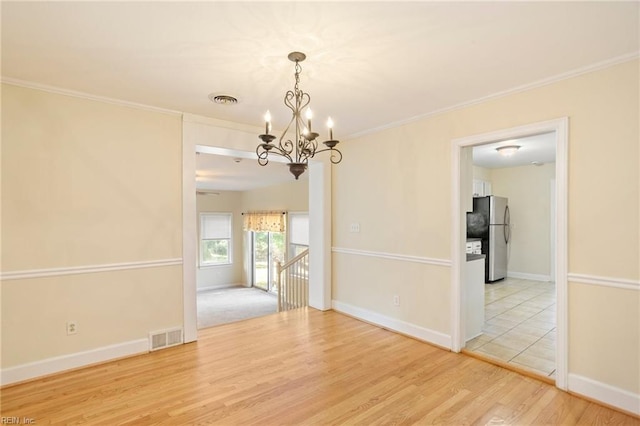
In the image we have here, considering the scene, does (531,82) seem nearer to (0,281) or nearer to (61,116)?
(61,116)

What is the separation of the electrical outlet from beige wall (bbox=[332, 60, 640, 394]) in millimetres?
2975

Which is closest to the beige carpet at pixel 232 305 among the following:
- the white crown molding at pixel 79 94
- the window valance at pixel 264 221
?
the window valance at pixel 264 221

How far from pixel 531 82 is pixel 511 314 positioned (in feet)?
10.5

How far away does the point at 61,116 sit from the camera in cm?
276

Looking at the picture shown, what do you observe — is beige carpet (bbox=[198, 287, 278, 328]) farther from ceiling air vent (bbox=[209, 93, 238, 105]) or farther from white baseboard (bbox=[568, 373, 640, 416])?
white baseboard (bbox=[568, 373, 640, 416])

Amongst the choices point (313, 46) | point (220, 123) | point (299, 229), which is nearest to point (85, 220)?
point (220, 123)

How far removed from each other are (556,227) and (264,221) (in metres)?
7.71

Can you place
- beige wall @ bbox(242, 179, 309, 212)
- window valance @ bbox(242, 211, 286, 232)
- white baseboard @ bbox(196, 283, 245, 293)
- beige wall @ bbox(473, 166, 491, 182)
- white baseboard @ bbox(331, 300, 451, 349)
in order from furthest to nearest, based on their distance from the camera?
white baseboard @ bbox(196, 283, 245, 293)
window valance @ bbox(242, 211, 286, 232)
beige wall @ bbox(242, 179, 309, 212)
beige wall @ bbox(473, 166, 491, 182)
white baseboard @ bbox(331, 300, 451, 349)

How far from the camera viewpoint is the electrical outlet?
9.12ft

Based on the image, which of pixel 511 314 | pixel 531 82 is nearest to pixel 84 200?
pixel 531 82

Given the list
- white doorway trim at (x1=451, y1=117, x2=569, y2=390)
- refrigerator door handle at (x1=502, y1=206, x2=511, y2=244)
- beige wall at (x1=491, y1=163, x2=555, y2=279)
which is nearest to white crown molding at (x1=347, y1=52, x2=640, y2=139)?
white doorway trim at (x1=451, y1=117, x2=569, y2=390)

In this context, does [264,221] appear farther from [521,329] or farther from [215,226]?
[521,329]

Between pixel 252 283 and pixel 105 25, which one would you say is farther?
pixel 252 283

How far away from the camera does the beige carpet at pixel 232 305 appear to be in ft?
25.0
